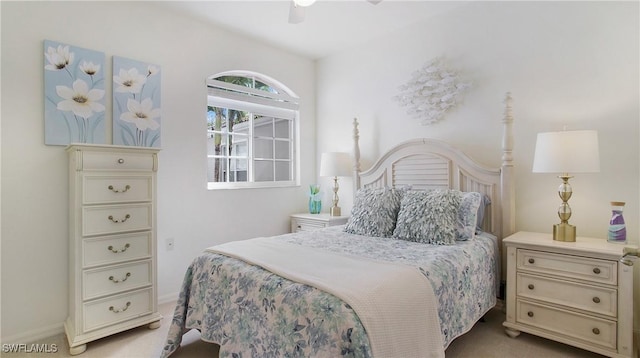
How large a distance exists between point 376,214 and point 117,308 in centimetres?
200

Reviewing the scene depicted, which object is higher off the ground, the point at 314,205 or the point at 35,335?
the point at 314,205

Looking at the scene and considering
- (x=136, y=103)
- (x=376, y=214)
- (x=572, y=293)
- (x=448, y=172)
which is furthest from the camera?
(x=448, y=172)

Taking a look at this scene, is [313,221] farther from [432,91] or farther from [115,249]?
[115,249]

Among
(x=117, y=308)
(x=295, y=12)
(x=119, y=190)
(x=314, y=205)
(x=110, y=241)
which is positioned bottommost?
(x=117, y=308)

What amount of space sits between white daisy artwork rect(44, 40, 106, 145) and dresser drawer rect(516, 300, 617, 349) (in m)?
3.34

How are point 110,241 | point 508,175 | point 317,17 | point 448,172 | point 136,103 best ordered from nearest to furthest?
point 110,241 < point 508,175 < point 136,103 < point 448,172 < point 317,17

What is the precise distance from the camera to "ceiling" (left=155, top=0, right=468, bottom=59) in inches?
112

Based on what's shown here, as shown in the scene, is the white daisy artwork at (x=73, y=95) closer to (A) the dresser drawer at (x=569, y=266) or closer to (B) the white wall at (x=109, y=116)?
(B) the white wall at (x=109, y=116)

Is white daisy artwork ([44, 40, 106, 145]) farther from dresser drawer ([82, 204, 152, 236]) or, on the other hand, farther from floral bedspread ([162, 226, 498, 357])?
floral bedspread ([162, 226, 498, 357])

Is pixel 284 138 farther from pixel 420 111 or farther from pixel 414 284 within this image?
pixel 414 284

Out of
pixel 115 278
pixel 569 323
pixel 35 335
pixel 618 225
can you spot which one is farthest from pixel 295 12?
pixel 35 335

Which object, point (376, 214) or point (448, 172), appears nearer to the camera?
point (376, 214)

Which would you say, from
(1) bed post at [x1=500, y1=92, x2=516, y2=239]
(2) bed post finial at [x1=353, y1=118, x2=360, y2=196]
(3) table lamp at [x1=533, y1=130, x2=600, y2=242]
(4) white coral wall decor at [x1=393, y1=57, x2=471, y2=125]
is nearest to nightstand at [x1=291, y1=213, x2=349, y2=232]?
(2) bed post finial at [x1=353, y1=118, x2=360, y2=196]

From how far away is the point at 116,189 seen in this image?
2287 mm
